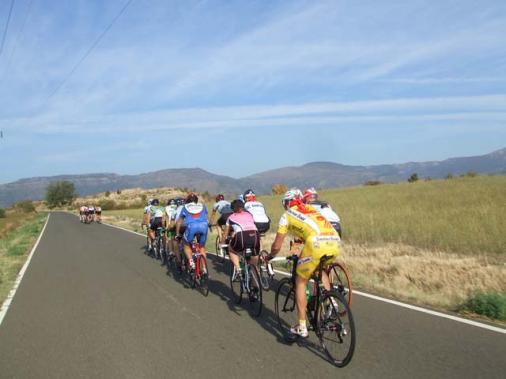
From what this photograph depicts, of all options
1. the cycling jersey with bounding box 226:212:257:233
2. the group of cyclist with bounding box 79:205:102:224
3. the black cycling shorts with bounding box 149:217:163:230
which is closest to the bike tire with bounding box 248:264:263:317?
the cycling jersey with bounding box 226:212:257:233

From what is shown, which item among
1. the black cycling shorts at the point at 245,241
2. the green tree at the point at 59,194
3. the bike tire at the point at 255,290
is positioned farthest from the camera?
the green tree at the point at 59,194

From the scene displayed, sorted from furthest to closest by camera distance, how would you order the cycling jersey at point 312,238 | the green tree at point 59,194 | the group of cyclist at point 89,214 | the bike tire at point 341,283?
1. the green tree at point 59,194
2. the group of cyclist at point 89,214
3. the bike tire at point 341,283
4. the cycling jersey at point 312,238

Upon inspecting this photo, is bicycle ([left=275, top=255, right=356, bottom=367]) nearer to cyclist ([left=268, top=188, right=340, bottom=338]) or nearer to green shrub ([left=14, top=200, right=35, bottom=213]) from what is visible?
cyclist ([left=268, top=188, right=340, bottom=338])

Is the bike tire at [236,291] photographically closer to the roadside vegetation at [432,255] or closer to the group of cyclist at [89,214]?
the roadside vegetation at [432,255]

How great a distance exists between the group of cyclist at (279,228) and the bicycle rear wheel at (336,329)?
0.22 meters

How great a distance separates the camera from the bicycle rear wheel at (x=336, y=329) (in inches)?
205

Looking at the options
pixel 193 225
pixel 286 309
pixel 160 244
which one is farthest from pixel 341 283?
pixel 160 244

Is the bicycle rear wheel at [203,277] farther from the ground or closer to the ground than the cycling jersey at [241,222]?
closer to the ground

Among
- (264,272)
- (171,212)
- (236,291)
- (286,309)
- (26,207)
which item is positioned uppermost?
(171,212)

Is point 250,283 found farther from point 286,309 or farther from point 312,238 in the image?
point 312,238

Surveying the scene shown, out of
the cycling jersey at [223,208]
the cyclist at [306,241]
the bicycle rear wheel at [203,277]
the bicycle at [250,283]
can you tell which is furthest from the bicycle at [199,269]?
the cyclist at [306,241]

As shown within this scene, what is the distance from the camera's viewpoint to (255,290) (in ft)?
26.5

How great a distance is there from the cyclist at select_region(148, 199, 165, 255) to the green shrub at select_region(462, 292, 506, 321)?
32.6 ft

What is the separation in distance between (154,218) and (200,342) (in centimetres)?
975
